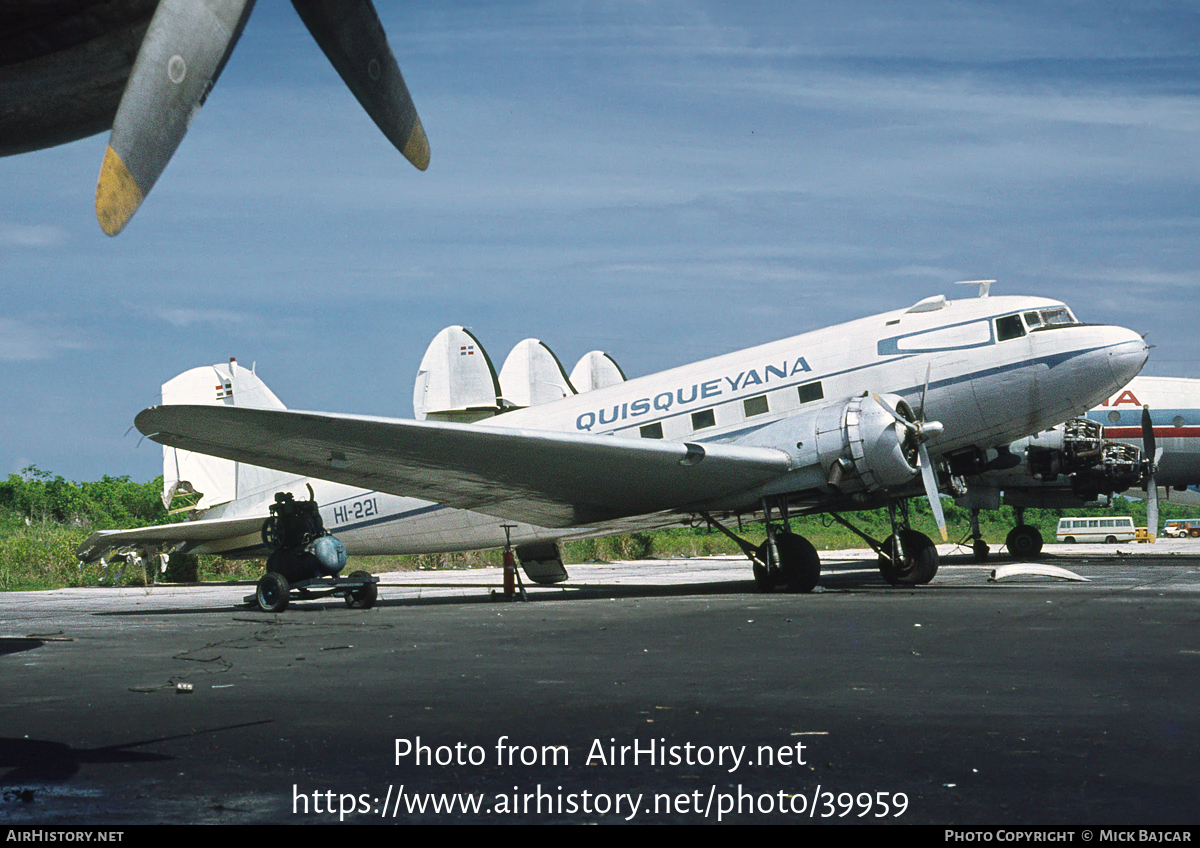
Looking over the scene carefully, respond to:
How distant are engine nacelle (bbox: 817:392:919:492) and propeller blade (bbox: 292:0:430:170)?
11788 millimetres

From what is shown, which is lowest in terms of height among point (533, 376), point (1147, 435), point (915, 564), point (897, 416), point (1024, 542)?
point (1024, 542)

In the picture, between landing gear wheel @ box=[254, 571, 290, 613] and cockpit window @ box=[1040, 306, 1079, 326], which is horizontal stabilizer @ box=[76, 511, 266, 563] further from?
cockpit window @ box=[1040, 306, 1079, 326]

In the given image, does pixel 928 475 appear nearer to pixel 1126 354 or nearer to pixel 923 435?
pixel 923 435

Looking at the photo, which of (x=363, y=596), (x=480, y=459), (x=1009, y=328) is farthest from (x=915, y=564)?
(x=363, y=596)

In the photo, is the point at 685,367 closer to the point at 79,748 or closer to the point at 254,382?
the point at 254,382

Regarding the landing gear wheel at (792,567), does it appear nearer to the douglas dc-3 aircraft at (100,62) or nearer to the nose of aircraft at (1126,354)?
the nose of aircraft at (1126,354)

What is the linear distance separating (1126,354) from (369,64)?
14.7 metres

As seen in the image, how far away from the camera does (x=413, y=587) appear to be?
80.3 ft

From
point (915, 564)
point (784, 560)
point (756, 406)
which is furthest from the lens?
point (915, 564)

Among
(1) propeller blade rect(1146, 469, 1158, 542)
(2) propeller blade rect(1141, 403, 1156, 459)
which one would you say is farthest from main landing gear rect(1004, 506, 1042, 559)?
(2) propeller blade rect(1141, 403, 1156, 459)

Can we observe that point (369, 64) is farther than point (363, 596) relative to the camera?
No

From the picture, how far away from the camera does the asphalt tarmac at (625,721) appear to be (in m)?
4.11

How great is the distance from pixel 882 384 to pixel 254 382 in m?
12.2

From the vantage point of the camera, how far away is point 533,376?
28297 mm
